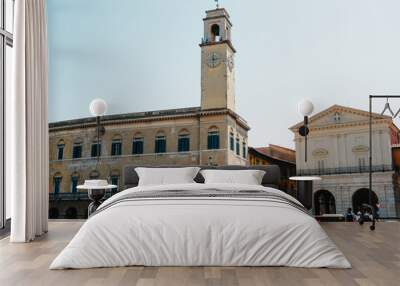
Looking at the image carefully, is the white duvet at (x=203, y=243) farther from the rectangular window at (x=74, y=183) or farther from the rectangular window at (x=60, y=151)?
the rectangular window at (x=60, y=151)

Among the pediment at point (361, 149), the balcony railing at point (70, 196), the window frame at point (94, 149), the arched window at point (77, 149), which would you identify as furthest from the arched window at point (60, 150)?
the pediment at point (361, 149)

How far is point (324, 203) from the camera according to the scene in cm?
582

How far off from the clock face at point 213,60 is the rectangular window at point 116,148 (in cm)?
178

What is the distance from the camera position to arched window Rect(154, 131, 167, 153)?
6242 millimetres

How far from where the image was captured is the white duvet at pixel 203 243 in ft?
9.92

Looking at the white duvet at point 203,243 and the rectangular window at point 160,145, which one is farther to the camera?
the rectangular window at point 160,145

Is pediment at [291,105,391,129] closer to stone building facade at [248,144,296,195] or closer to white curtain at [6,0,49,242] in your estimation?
stone building facade at [248,144,296,195]

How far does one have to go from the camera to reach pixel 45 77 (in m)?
4.79

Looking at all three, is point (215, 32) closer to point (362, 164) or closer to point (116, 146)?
point (116, 146)

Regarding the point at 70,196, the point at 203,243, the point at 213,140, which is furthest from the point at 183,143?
the point at 203,243

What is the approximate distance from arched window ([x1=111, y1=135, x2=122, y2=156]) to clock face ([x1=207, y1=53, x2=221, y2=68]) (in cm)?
173

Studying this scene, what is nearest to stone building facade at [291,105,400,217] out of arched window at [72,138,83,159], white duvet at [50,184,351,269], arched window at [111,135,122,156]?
arched window at [111,135,122,156]

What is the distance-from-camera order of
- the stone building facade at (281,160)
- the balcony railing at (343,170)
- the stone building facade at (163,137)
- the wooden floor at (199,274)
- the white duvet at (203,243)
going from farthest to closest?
the stone building facade at (163,137) → the stone building facade at (281,160) → the balcony railing at (343,170) → the white duvet at (203,243) → the wooden floor at (199,274)

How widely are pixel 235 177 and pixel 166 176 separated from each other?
2.73ft
